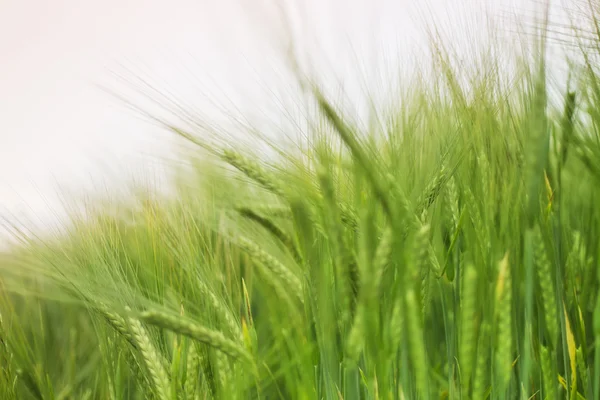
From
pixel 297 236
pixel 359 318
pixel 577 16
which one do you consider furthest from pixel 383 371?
pixel 577 16

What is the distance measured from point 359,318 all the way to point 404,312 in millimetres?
31

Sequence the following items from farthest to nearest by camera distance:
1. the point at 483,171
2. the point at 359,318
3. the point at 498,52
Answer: the point at 498,52
the point at 483,171
the point at 359,318

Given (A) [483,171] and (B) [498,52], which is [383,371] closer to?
(A) [483,171]

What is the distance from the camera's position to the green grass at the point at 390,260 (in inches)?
16.2

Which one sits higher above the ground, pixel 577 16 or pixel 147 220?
pixel 577 16

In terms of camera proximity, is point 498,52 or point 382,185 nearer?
point 382,185

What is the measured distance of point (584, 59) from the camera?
0.62 metres

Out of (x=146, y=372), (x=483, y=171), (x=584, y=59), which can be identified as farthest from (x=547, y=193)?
(x=146, y=372)

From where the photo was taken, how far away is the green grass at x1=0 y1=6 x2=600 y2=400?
1.35 feet

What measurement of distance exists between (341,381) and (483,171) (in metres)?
0.21

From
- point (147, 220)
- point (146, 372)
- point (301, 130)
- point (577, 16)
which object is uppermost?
point (577, 16)

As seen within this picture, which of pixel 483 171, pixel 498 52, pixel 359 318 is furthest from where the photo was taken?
pixel 498 52

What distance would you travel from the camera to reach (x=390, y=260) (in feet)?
1.38

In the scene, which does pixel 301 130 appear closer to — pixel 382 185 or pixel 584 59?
pixel 382 185
